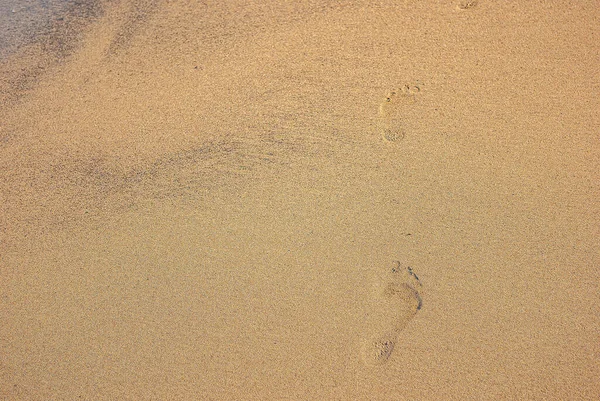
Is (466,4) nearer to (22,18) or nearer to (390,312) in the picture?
(390,312)

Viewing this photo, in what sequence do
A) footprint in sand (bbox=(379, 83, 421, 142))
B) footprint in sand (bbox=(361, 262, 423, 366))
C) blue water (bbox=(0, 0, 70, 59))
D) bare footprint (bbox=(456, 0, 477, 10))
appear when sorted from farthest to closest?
blue water (bbox=(0, 0, 70, 59)) < bare footprint (bbox=(456, 0, 477, 10)) < footprint in sand (bbox=(379, 83, 421, 142)) < footprint in sand (bbox=(361, 262, 423, 366))

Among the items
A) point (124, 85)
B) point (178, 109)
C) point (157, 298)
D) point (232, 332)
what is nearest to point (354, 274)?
point (232, 332)

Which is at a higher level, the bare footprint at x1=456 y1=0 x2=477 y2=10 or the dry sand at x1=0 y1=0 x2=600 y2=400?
the bare footprint at x1=456 y1=0 x2=477 y2=10

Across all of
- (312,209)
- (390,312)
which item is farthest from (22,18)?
(390,312)

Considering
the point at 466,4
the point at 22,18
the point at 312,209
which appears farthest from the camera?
the point at 22,18

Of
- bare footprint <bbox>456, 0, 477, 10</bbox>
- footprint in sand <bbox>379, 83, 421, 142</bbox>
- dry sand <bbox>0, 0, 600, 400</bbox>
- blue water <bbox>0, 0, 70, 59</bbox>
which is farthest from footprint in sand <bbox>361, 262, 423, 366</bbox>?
blue water <bbox>0, 0, 70, 59</bbox>

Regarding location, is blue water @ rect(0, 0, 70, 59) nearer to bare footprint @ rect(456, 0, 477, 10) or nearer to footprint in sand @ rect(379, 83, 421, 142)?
footprint in sand @ rect(379, 83, 421, 142)

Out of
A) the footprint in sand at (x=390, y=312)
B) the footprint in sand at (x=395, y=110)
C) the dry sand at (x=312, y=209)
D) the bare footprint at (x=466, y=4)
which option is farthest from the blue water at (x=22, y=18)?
the footprint in sand at (x=390, y=312)

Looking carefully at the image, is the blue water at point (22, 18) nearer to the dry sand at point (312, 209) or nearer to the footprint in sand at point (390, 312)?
the dry sand at point (312, 209)

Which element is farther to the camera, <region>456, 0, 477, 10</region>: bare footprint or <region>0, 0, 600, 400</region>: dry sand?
<region>456, 0, 477, 10</region>: bare footprint
